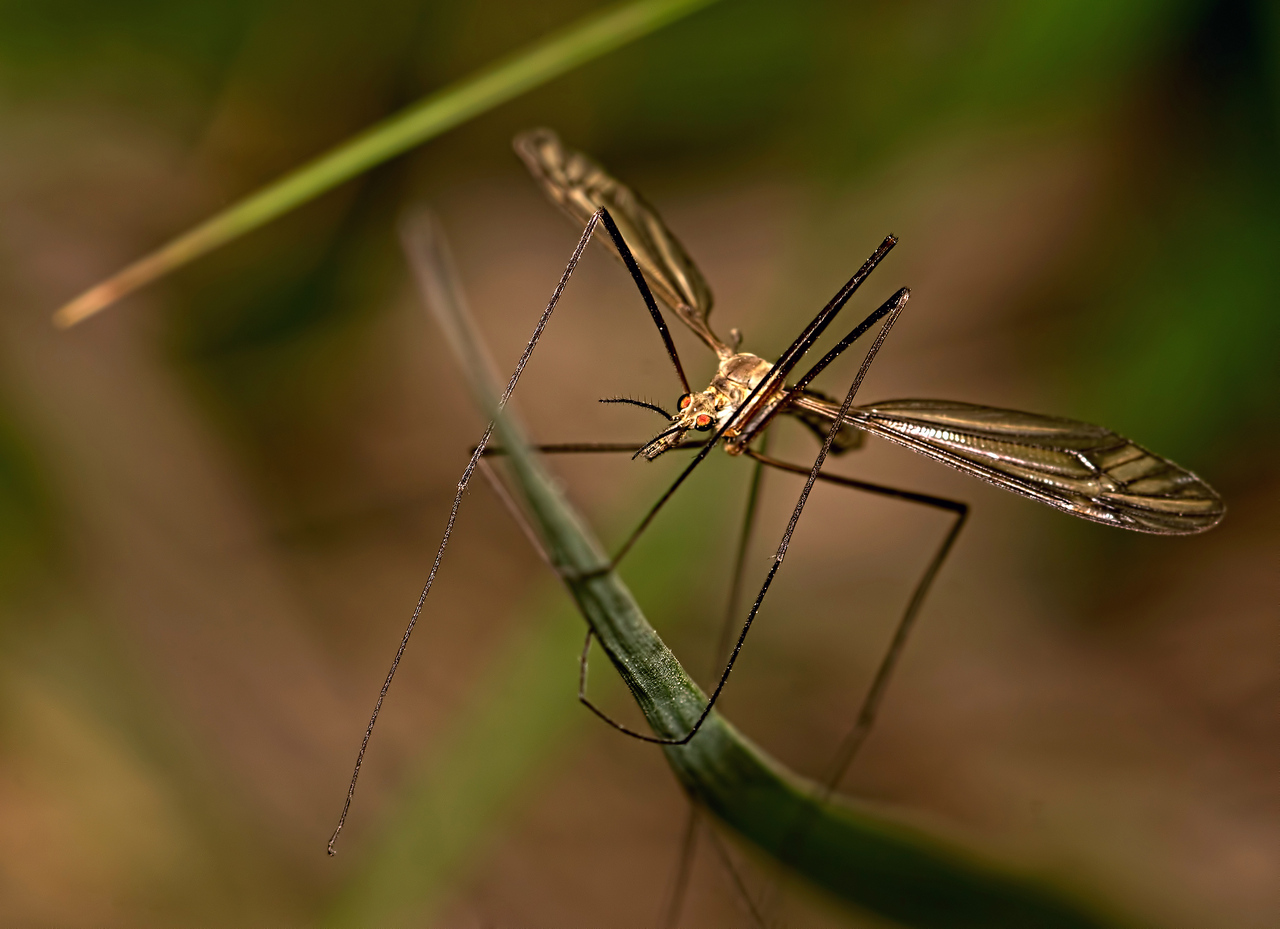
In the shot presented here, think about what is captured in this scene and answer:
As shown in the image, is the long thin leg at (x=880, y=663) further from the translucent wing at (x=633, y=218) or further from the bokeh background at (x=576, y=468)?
the translucent wing at (x=633, y=218)

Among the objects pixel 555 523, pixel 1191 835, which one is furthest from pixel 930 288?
pixel 555 523

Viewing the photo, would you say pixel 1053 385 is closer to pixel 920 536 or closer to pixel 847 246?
pixel 920 536

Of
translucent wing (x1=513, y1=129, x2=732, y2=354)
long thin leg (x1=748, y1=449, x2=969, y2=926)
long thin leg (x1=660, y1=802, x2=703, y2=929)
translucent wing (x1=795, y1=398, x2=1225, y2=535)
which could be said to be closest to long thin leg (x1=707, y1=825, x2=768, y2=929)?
long thin leg (x1=748, y1=449, x2=969, y2=926)

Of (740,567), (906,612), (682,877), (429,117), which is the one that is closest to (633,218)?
(429,117)

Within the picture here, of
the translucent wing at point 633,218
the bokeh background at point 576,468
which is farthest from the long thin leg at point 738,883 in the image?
the translucent wing at point 633,218

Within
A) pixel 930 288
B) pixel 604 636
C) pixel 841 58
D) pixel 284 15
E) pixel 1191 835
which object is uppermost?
pixel 284 15

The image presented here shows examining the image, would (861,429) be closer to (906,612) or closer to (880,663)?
(906,612)
